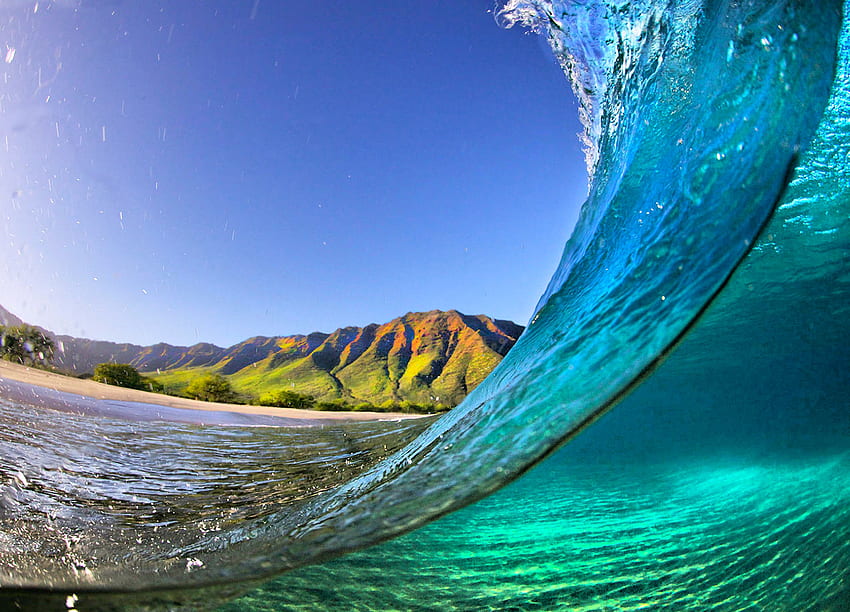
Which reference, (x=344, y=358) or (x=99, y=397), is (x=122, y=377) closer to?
(x=99, y=397)

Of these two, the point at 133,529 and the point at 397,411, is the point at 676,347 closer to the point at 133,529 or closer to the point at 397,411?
the point at 133,529

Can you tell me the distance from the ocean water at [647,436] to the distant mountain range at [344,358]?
2319 millimetres

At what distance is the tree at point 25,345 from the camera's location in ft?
13.3

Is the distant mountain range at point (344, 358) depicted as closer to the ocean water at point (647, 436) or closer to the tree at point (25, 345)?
the tree at point (25, 345)

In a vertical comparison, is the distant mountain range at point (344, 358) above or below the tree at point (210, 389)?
above

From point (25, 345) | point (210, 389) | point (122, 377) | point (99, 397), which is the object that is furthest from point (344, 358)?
point (25, 345)

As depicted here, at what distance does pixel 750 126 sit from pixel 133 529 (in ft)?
9.53

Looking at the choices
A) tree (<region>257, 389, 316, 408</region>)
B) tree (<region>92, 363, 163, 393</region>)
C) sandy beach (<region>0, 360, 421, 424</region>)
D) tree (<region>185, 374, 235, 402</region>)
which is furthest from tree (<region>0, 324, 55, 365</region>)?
tree (<region>257, 389, 316, 408</region>)

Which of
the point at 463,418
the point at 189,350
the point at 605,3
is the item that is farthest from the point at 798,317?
the point at 189,350

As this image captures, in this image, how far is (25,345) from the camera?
4.16 m

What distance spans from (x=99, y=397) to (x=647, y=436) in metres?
4.75

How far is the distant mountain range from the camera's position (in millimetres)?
4332

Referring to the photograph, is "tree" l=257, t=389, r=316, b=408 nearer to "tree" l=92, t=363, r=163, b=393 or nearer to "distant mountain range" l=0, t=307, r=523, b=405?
"distant mountain range" l=0, t=307, r=523, b=405

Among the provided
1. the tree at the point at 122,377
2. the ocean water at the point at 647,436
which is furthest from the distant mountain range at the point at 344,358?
the ocean water at the point at 647,436
